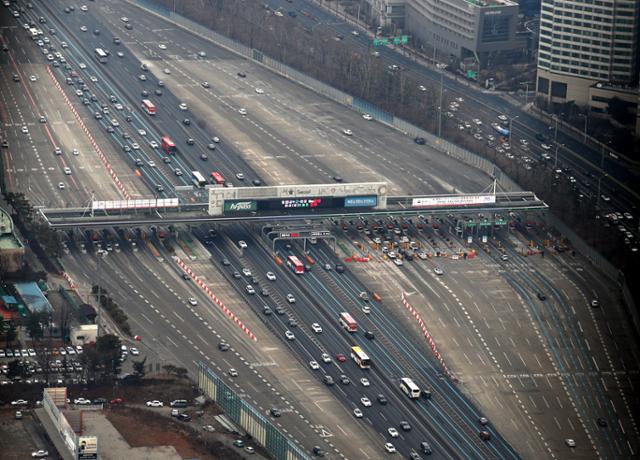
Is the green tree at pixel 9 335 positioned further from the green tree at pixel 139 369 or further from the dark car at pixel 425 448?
the dark car at pixel 425 448

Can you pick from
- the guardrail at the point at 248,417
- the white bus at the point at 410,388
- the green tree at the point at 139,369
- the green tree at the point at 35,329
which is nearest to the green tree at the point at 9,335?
the green tree at the point at 35,329

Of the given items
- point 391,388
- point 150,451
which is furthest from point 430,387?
point 150,451

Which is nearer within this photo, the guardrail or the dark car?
the guardrail

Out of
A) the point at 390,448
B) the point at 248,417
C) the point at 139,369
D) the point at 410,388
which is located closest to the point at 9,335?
the point at 139,369

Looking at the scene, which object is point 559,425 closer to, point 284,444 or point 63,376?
point 284,444

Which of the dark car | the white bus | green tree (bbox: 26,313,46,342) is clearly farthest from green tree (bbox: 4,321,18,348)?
the dark car

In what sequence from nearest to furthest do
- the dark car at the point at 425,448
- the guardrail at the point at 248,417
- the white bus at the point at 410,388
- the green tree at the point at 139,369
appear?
the guardrail at the point at 248,417 → the dark car at the point at 425,448 → the green tree at the point at 139,369 → the white bus at the point at 410,388

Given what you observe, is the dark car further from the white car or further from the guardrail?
the guardrail
